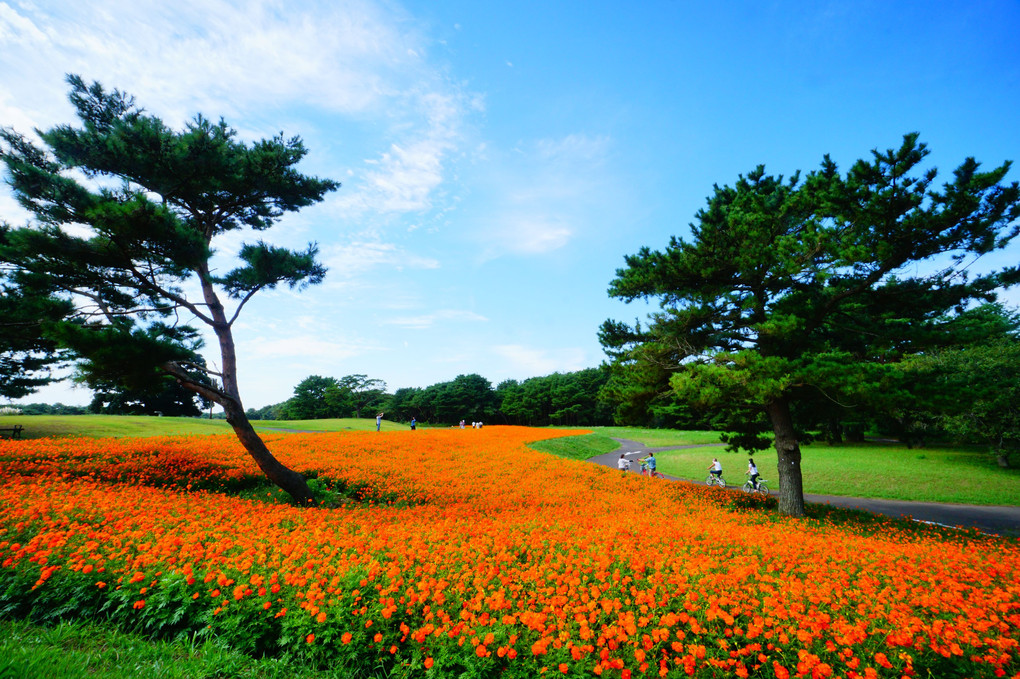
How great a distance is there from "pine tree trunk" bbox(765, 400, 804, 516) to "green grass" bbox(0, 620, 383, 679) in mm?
12640

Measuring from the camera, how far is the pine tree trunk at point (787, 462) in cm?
1192

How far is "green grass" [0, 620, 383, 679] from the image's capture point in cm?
307

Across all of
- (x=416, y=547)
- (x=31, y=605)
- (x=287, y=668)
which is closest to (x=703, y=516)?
(x=416, y=547)

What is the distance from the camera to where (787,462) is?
12156mm

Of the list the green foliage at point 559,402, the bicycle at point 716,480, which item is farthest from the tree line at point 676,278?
the green foliage at point 559,402

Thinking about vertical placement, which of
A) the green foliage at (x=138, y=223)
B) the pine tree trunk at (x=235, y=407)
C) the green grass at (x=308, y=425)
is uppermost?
the green foliage at (x=138, y=223)

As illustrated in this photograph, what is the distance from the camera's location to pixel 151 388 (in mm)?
9422

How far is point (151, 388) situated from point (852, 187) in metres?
16.3

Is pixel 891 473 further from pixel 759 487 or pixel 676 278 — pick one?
pixel 676 278

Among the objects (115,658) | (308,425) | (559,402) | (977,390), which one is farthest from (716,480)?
(559,402)

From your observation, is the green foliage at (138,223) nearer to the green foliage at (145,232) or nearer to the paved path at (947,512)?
the green foliage at (145,232)

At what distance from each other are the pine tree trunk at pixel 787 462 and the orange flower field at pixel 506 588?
250 centimetres

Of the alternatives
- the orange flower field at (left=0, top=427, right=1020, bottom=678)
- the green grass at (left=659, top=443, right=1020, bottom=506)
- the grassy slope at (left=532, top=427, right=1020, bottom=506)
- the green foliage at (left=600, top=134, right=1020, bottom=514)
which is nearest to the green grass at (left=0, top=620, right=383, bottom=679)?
the orange flower field at (left=0, top=427, right=1020, bottom=678)

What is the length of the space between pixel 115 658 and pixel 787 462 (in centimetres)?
1453
